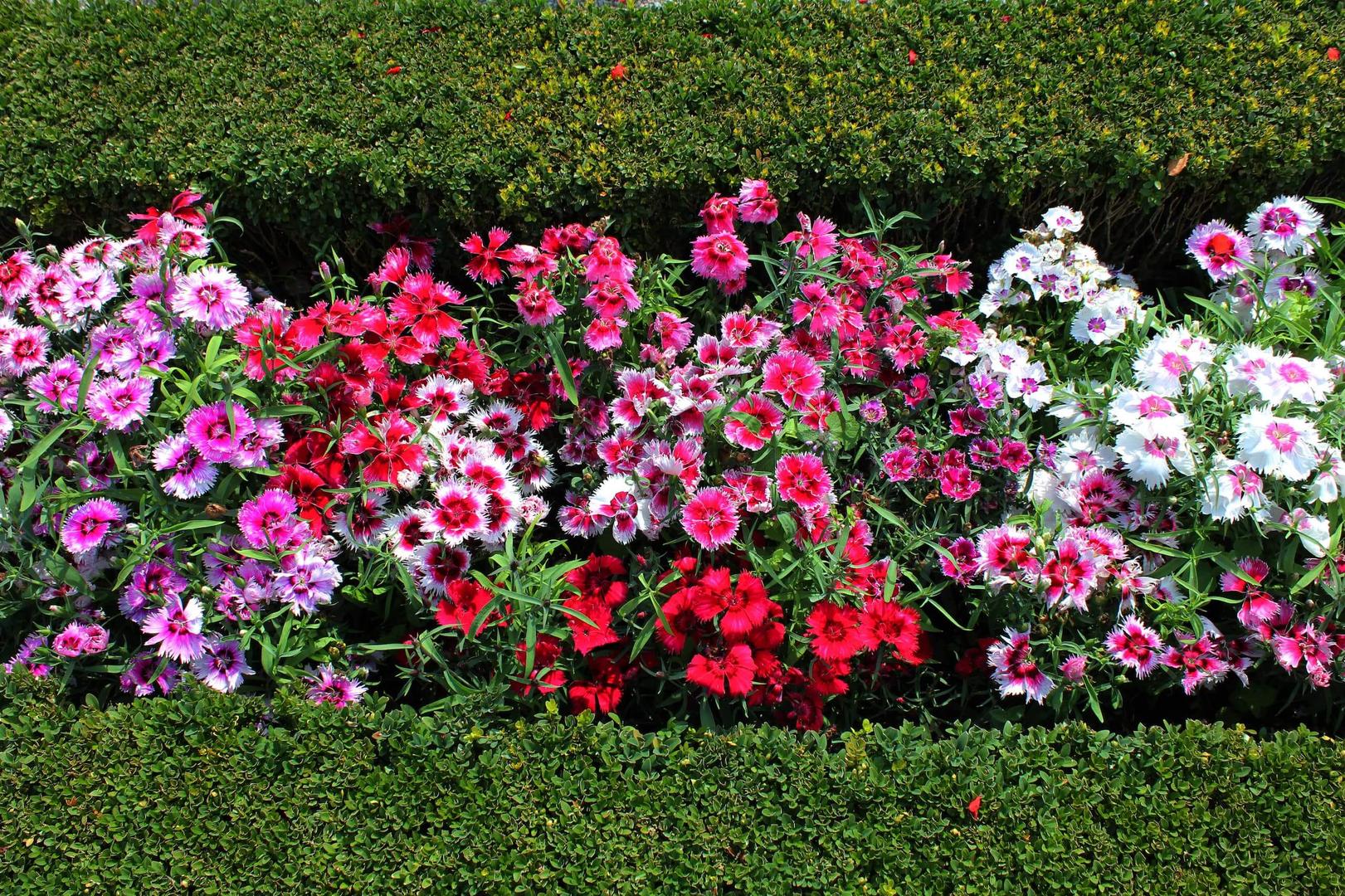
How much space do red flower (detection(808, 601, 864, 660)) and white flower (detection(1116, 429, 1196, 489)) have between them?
77cm

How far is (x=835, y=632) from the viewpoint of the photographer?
7.21 ft

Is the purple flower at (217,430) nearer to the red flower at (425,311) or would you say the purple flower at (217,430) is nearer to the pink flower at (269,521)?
the pink flower at (269,521)

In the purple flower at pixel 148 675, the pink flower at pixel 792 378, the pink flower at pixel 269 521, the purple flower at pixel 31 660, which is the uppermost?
the pink flower at pixel 792 378

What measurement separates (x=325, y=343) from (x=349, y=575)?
0.62m

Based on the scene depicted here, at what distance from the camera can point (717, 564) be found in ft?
7.75

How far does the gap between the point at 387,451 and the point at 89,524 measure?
73cm

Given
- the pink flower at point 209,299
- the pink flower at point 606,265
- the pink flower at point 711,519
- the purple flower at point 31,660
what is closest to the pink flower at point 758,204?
the pink flower at point 606,265

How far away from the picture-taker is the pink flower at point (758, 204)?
276cm

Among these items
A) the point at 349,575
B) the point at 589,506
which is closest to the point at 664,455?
the point at 589,506

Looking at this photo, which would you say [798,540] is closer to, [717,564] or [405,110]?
[717,564]

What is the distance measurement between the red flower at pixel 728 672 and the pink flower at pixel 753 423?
0.49 metres

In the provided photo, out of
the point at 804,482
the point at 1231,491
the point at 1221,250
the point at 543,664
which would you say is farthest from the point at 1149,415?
the point at 543,664

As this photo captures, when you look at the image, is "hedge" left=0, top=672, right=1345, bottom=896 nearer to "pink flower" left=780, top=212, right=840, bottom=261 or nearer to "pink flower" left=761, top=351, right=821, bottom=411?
"pink flower" left=761, top=351, right=821, bottom=411

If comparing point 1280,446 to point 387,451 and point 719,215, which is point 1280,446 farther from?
point 387,451
